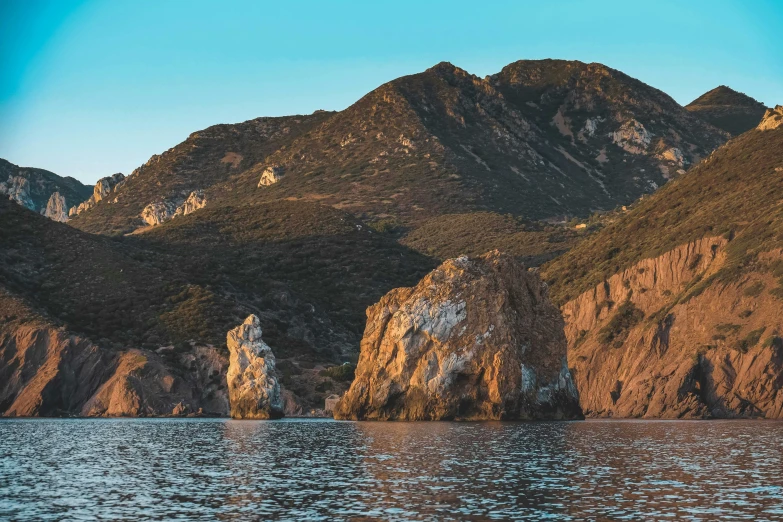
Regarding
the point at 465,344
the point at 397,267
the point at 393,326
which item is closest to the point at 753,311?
the point at 465,344

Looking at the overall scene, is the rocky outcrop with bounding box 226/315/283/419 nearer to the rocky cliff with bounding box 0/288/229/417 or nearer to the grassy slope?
the rocky cliff with bounding box 0/288/229/417

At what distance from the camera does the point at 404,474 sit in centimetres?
4716

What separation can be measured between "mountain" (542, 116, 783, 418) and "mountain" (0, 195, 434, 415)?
110ft

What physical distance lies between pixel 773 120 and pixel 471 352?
266ft

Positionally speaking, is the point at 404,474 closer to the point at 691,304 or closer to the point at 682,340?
the point at 682,340

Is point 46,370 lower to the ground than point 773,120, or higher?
lower

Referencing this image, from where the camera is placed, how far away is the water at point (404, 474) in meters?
36.3

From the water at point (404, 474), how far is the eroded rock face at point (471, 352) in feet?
41.4

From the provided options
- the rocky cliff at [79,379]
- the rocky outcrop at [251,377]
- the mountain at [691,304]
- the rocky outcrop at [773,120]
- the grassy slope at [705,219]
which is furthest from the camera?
the rocky outcrop at [773,120]

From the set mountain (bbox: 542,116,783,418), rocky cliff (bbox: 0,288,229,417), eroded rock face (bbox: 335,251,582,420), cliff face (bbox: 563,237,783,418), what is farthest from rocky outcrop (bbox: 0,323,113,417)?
cliff face (bbox: 563,237,783,418)

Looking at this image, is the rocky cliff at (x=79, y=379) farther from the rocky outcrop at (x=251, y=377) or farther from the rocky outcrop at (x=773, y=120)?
the rocky outcrop at (x=773, y=120)

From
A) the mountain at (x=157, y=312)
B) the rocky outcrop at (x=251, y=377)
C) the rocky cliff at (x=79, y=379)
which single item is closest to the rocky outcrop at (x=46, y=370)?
the rocky cliff at (x=79, y=379)

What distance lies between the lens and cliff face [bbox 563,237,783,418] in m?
90.0

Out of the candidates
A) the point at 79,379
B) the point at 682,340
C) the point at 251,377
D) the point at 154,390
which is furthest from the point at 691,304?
the point at 79,379
